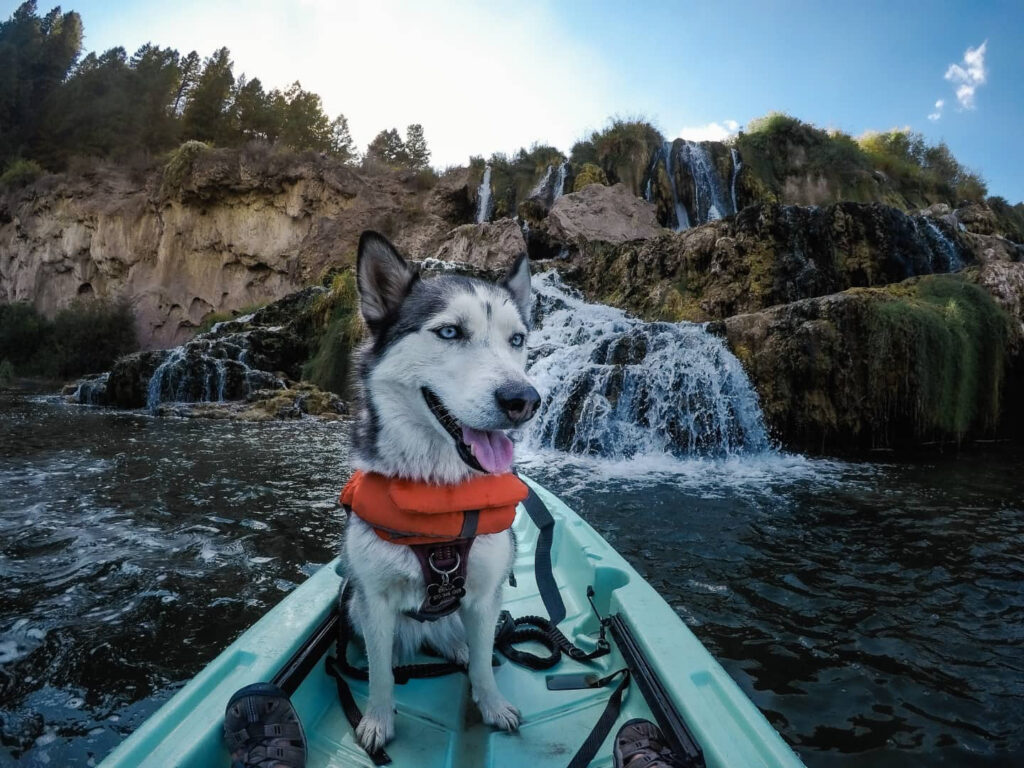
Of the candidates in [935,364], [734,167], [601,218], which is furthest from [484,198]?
[935,364]

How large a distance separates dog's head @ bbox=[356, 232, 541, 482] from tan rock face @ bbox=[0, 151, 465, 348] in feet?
82.4

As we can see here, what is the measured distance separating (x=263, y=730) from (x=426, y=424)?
3.09 ft

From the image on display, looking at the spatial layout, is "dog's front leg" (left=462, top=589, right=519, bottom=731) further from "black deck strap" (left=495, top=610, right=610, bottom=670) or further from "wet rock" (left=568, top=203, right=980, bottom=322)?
"wet rock" (left=568, top=203, right=980, bottom=322)

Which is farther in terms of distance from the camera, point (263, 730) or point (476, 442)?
point (476, 442)

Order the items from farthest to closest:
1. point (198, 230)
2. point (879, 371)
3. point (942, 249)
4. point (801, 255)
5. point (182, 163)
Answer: point (198, 230)
point (182, 163)
point (942, 249)
point (801, 255)
point (879, 371)

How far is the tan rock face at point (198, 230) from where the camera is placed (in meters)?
27.4

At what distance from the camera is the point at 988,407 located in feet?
28.9

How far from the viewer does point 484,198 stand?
2438cm

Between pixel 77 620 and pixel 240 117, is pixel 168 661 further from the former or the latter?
pixel 240 117

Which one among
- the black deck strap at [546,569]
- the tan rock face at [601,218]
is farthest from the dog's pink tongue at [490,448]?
the tan rock face at [601,218]

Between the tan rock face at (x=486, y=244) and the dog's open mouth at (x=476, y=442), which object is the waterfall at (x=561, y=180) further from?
the dog's open mouth at (x=476, y=442)

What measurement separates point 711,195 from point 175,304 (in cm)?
2927

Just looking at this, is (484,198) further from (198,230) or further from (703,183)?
(198,230)

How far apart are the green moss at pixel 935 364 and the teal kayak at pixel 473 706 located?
28.2 feet
